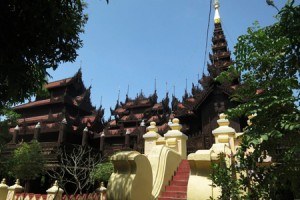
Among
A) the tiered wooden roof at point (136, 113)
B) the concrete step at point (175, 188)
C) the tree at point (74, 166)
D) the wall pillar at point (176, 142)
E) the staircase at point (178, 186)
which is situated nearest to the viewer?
the staircase at point (178, 186)

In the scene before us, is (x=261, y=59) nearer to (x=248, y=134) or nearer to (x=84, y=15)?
(x=248, y=134)

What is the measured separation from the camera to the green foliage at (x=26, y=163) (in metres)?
17.8

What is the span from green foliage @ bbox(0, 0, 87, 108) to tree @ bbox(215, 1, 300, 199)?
3447 millimetres

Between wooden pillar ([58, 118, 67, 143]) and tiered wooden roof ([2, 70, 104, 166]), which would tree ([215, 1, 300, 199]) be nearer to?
wooden pillar ([58, 118, 67, 143])

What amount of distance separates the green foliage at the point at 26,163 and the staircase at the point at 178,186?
1377cm

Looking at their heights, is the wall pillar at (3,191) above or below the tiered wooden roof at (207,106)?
below

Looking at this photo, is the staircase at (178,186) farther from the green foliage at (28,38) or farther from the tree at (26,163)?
the tree at (26,163)

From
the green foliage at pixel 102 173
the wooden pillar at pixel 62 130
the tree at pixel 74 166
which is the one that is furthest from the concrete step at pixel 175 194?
the wooden pillar at pixel 62 130

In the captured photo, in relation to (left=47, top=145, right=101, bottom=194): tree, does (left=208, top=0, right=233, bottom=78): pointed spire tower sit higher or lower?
higher

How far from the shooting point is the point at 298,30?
3.42 metres

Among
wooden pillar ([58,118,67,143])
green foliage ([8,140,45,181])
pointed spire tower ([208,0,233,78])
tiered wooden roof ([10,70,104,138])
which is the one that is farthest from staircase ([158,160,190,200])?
tiered wooden roof ([10,70,104,138])

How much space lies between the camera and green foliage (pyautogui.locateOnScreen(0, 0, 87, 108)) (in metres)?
4.41

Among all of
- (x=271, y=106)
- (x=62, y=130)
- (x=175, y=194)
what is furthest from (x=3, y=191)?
(x=62, y=130)

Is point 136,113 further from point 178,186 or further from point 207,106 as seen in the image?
point 178,186
